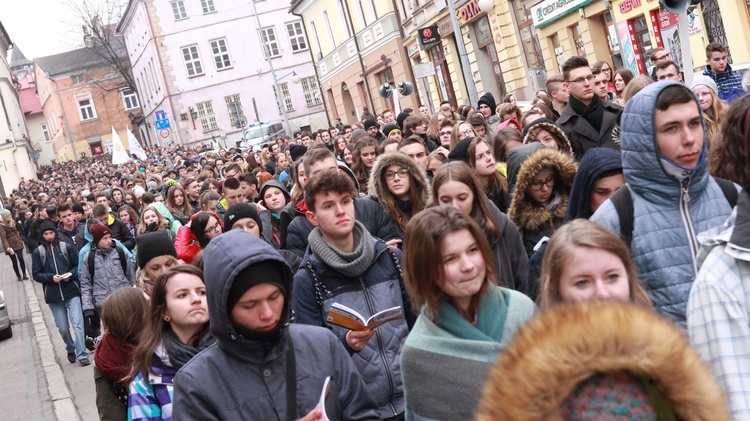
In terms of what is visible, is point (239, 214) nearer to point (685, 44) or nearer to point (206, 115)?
point (685, 44)

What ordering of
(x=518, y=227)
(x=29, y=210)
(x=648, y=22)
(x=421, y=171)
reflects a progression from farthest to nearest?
(x=29, y=210) → (x=648, y=22) → (x=421, y=171) → (x=518, y=227)

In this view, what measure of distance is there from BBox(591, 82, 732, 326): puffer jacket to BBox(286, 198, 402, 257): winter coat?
2.81 meters

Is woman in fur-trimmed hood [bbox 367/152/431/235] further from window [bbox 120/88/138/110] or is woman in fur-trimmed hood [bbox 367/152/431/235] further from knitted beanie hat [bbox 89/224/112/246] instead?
window [bbox 120/88/138/110]

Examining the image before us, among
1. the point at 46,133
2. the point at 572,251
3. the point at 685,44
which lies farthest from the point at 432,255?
the point at 46,133

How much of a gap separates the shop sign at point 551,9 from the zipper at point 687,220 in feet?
74.9

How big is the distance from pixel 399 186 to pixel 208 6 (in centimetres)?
6651

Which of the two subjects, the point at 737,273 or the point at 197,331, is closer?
the point at 737,273

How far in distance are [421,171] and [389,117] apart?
13.0 metres

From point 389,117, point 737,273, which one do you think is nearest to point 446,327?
point 737,273

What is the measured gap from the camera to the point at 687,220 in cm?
377

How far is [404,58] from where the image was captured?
41562 mm

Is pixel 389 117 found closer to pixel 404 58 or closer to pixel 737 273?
A: pixel 737 273

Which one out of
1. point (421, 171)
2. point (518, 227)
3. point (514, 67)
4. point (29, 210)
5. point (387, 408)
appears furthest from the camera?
point (514, 67)

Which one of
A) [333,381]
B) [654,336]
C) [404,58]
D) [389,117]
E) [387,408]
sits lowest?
[387,408]
